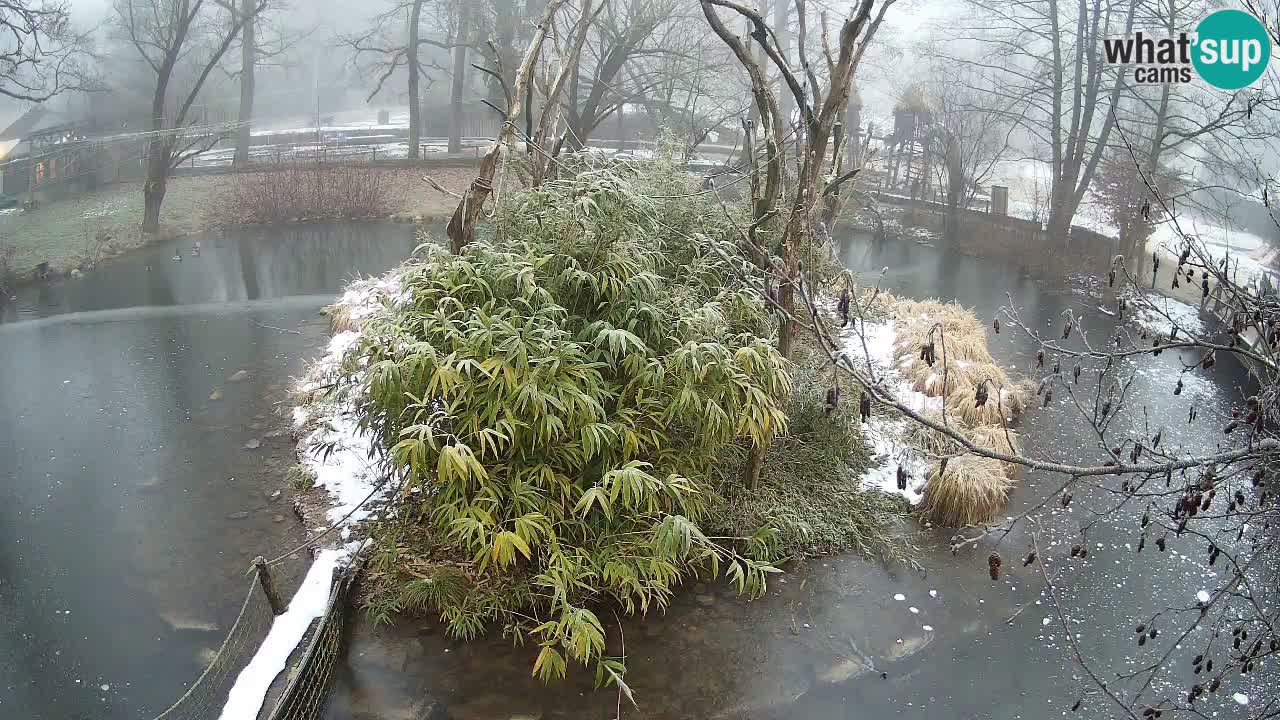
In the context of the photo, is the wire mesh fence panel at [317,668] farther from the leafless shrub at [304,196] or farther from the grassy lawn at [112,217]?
the leafless shrub at [304,196]

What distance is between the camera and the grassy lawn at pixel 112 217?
43.6ft

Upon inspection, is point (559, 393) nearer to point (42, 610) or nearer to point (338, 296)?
point (42, 610)

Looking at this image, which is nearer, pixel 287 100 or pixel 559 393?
pixel 559 393

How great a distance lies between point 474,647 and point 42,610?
9.04 ft

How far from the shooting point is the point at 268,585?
196 inches

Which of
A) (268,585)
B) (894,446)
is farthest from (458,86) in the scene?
(268,585)

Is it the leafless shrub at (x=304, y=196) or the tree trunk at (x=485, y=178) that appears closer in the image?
the tree trunk at (x=485, y=178)

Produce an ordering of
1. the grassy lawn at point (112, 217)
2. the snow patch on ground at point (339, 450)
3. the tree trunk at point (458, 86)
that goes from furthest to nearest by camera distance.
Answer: the tree trunk at point (458, 86), the grassy lawn at point (112, 217), the snow patch on ground at point (339, 450)

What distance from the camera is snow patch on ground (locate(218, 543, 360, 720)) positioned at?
15.2ft

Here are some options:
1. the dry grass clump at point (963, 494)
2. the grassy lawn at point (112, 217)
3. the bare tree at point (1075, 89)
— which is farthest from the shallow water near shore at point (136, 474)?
the bare tree at point (1075, 89)

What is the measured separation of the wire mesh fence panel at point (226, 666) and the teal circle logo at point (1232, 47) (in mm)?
9186

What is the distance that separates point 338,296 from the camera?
11992 millimetres

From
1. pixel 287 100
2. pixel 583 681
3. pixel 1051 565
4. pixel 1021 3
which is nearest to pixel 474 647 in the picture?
pixel 583 681

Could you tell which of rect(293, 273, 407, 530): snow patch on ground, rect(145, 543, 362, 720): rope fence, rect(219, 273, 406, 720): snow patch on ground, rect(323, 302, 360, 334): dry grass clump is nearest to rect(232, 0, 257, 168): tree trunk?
rect(323, 302, 360, 334): dry grass clump
